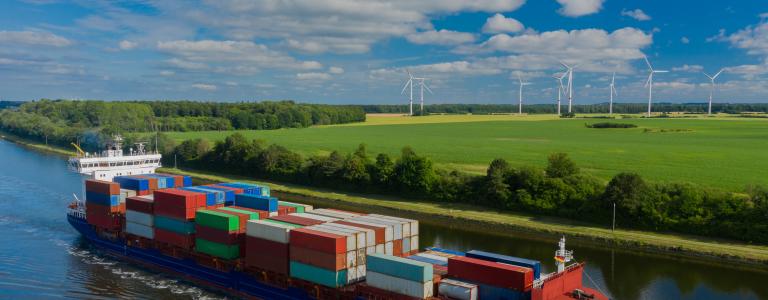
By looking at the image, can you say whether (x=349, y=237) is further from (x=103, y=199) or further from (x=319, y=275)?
(x=103, y=199)

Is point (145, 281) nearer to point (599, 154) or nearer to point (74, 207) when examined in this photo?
point (74, 207)

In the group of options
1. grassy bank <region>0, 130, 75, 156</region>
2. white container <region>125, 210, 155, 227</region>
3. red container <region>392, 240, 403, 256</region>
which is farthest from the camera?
grassy bank <region>0, 130, 75, 156</region>

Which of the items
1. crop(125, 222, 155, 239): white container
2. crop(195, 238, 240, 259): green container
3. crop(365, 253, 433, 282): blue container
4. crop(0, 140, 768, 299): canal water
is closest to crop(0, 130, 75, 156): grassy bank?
crop(0, 140, 768, 299): canal water

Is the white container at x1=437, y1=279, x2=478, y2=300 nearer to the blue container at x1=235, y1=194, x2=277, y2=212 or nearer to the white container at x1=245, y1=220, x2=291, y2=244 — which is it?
the white container at x1=245, y1=220, x2=291, y2=244

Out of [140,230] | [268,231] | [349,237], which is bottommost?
[140,230]

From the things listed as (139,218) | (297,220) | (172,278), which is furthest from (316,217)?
(139,218)
